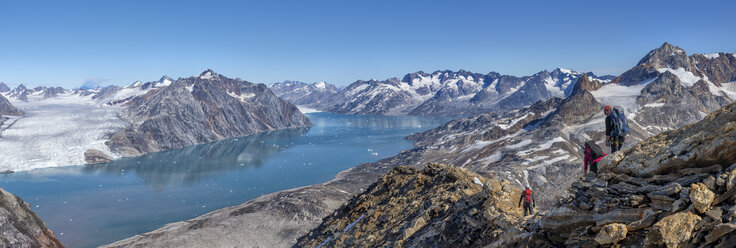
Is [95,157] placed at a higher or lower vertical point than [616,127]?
lower

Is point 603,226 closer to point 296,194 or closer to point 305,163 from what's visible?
point 296,194

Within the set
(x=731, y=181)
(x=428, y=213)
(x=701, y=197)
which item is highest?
(x=731, y=181)

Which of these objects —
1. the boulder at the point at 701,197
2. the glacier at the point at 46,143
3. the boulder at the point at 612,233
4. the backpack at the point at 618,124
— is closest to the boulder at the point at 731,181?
the boulder at the point at 701,197

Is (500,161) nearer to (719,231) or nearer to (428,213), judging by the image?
(428,213)

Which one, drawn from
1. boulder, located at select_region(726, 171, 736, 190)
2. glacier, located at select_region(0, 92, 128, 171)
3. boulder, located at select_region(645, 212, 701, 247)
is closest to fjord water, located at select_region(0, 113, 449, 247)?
glacier, located at select_region(0, 92, 128, 171)

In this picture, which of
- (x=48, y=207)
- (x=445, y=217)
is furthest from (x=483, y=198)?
(x=48, y=207)

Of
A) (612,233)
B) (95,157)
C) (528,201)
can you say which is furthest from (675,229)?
(95,157)

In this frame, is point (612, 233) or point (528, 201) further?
point (528, 201)
